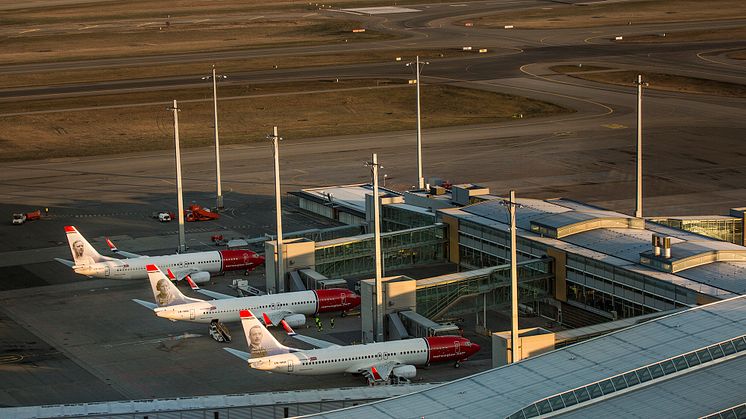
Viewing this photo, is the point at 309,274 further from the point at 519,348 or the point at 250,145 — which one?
the point at 250,145

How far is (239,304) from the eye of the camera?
10119 cm

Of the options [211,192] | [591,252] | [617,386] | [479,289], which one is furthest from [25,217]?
[617,386]

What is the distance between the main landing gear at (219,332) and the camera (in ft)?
323

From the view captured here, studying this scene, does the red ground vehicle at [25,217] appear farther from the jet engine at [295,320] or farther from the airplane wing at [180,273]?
the jet engine at [295,320]

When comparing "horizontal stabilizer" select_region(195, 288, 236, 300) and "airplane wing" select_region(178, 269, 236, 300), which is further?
"airplane wing" select_region(178, 269, 236, 300)

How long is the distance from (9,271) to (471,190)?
4223 centimetres

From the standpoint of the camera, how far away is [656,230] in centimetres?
10538

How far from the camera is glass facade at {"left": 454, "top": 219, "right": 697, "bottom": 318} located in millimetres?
92625

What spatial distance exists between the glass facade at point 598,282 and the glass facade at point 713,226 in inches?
536

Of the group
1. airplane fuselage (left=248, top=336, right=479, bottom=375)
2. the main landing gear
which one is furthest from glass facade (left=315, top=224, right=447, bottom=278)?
airplane fuselage (left=248, top=336, right=479, bottom=375)

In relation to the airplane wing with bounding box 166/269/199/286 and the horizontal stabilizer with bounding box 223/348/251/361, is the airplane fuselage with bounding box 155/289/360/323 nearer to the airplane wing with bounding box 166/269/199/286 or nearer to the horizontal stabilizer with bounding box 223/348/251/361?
the horizontal stabilizer with bounding box 223/348/251/361

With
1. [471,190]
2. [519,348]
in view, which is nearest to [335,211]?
[471,190]

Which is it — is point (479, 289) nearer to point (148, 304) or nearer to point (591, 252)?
point (591, 252)

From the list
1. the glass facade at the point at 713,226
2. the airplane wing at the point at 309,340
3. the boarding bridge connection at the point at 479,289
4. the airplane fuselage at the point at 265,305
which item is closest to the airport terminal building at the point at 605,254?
the boarding bridge connection at the point at 479,289
